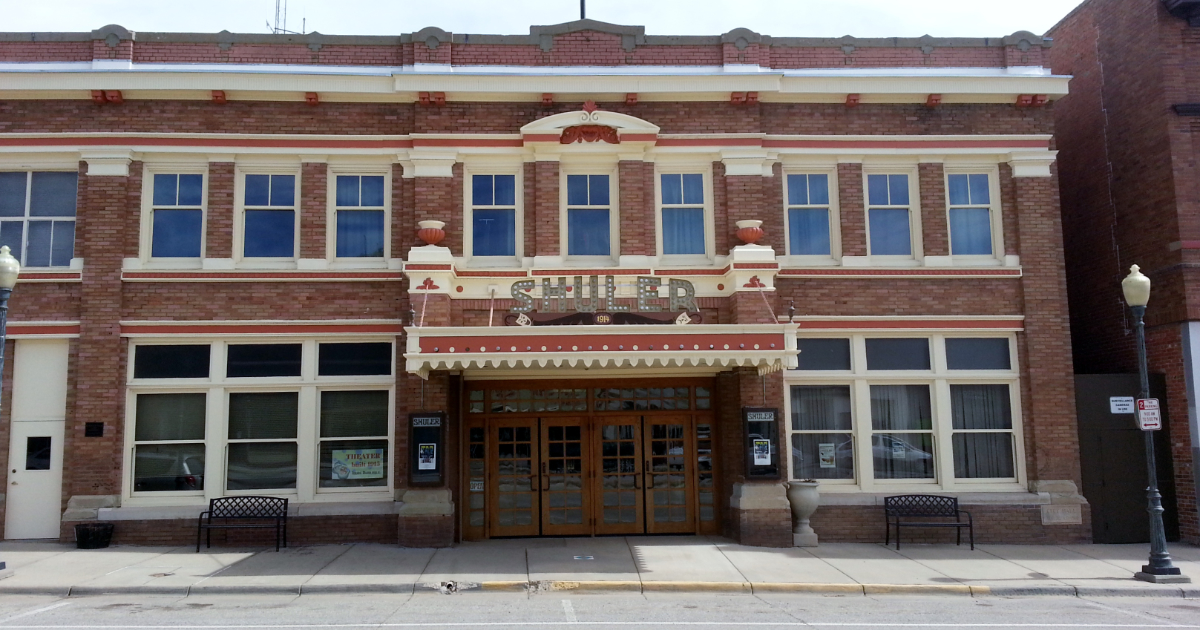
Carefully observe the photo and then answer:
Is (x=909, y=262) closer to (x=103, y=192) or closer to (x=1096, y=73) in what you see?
(x=1096, y=73)

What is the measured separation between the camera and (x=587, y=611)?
395 inches

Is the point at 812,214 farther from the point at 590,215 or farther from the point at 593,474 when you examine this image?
the point at 593,474

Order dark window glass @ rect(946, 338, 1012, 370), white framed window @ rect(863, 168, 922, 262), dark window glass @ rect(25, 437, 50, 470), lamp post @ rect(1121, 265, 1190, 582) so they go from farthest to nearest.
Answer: white framed window @ rect(863, 168, 922, 262)
dark window glass @ rect(946, 338, 1012, 370)
dark window glass @ rect(25, 437, 50, 470)
lamp post @ rect(1121, 265, 1190, 582)

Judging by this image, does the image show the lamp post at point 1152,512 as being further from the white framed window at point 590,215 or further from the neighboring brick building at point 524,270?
the white framed window at point 590,215

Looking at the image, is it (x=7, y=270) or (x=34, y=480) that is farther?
(x=34, y=480)

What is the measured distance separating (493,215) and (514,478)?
4462 mm

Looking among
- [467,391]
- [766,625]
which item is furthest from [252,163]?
[766,625]

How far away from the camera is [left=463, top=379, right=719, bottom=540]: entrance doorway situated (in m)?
15.1

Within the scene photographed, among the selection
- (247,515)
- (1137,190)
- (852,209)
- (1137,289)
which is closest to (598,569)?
(247,515)

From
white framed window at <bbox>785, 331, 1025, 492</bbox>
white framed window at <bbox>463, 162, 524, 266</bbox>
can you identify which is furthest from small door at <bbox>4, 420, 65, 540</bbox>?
white framed window at <bbox>785, 331, 1025, 492</bbox>

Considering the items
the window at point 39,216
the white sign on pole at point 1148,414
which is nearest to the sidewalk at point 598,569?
the white sign on pole at point 1148,414

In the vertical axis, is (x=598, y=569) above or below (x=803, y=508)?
below

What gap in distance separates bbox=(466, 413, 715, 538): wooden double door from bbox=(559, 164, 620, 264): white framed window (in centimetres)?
280

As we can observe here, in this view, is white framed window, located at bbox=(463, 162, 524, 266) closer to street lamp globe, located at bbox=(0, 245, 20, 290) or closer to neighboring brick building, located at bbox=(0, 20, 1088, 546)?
neighboring brick building, located at bbox=(0, 20, 1088, 546)
